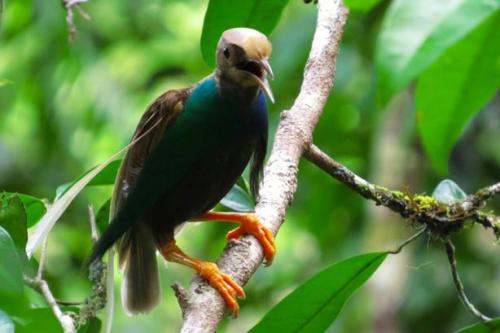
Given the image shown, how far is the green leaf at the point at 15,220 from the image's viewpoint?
2543 mm

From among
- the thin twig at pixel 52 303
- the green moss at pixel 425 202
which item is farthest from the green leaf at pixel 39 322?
the green moss at pixel 425 202

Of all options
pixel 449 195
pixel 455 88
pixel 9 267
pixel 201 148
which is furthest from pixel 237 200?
pixel 9 267

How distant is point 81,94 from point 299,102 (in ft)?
13.2

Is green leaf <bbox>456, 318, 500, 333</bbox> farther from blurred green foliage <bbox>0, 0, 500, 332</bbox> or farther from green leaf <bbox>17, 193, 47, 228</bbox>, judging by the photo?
blurred green foliage <bbox>0, 0, 500, 332</bbox>

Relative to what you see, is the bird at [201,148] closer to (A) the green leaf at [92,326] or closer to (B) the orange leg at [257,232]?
(B) the orange leg at [257,232]

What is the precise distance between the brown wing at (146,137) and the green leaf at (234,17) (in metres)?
0.19

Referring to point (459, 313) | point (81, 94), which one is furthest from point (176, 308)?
point (459, 313)

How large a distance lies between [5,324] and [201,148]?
987mm

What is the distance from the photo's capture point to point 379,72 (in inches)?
85.4

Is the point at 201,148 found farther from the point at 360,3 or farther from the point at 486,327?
the point at 486,327

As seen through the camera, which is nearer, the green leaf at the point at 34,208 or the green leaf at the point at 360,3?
the green leaf at the point at 360,3

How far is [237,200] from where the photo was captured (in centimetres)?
338

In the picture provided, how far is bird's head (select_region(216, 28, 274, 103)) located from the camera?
9.29 feet

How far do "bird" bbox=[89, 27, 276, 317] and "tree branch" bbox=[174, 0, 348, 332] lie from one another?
7 cm
